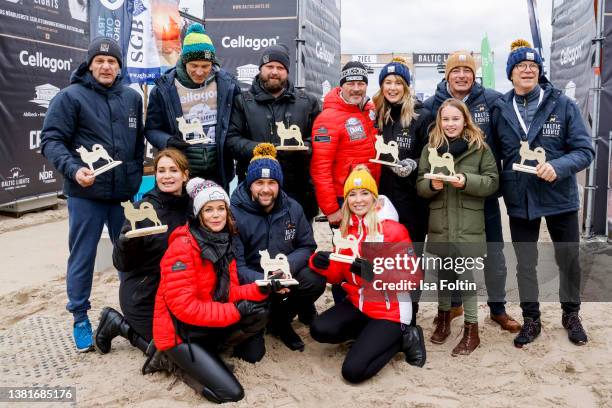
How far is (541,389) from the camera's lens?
9.18 ft

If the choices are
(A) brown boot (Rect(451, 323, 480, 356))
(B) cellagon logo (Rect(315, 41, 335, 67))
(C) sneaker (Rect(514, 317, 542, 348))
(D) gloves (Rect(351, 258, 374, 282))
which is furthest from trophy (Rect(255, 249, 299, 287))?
(B) cellagon logo (Rect(315, 41, 335, 67))

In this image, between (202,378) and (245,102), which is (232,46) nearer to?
(245,102)

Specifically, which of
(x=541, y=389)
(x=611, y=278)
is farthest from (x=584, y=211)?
(x=541, y=389)

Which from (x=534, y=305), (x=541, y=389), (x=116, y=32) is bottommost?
(x=541, y=389)

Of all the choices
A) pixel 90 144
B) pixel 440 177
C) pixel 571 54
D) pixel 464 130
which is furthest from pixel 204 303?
pixel 571 54

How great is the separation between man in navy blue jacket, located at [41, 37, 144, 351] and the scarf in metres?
0.73

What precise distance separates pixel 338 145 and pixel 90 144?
1.59 m

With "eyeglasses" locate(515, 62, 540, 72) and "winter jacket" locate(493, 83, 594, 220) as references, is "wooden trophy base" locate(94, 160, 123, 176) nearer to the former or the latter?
"winter jacket" locate(493, 83, 594, 220)

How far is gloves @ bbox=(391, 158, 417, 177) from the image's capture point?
3.25 meters

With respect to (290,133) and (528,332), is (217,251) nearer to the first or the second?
(290,133)

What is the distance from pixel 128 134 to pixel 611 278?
4298 mm

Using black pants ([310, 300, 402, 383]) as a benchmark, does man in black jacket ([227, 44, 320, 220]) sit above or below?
above

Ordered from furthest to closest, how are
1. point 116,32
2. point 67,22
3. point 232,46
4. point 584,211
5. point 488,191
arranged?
point 67,22 < point 232,46 < point 584,211 < point 116,32 < point 488,191

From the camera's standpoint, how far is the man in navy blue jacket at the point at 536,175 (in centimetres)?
326
